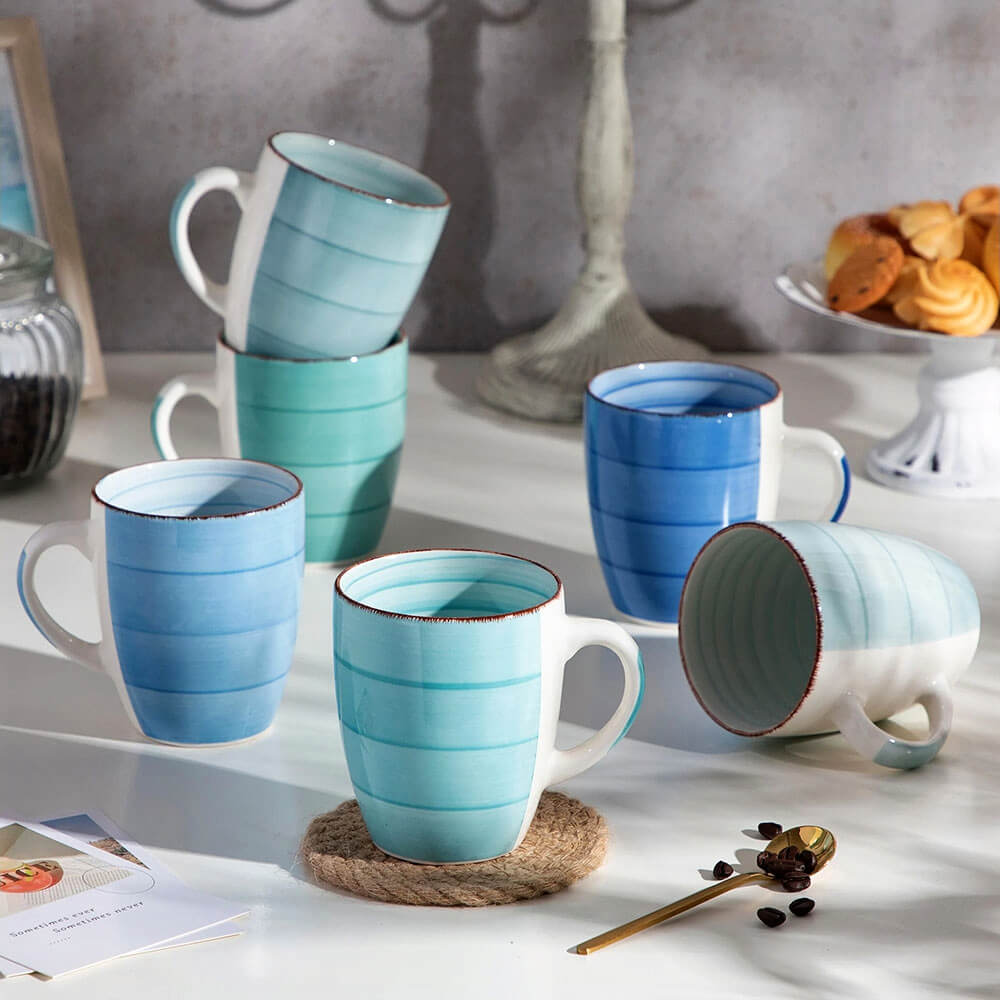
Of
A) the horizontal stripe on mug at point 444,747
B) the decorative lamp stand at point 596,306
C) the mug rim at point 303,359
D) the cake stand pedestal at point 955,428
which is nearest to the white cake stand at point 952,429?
the cake stand pedestal at point 955,428

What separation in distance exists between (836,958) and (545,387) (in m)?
0.73

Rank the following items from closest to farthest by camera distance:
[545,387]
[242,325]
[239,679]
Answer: [239,679], [242,325], [545,387]

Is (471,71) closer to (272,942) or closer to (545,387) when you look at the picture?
(545,387)

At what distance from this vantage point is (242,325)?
36.5 inches

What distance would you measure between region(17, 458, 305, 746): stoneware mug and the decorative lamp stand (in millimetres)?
536

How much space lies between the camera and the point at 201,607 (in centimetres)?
69

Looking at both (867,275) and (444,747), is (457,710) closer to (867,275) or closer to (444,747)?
(444,747)

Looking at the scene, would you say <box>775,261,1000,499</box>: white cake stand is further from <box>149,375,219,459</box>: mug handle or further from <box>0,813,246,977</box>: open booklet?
<box>0,813,246,977</box>: open booklet

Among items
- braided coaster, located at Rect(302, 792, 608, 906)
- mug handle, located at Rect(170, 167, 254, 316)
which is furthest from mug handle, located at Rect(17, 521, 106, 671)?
mug handle, located at Rect(170, 167, 254, 316)

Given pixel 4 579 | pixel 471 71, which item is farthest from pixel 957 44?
pixel 4 579

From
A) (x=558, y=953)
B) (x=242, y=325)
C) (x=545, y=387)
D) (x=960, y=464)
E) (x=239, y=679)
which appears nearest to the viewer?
(x=558, y=953)

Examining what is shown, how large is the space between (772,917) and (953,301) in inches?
21.9

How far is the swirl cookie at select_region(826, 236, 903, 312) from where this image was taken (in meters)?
1.06

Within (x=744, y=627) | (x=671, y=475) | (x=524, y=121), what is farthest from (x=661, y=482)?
(x=524, y=121)
